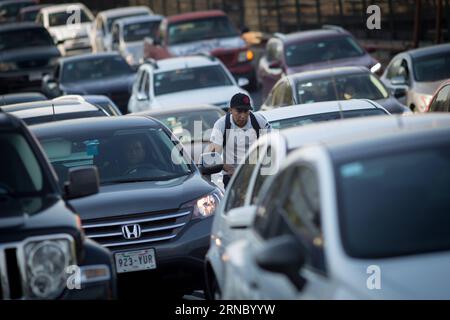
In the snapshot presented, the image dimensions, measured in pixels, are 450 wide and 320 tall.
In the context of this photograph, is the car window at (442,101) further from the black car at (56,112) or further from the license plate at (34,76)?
the license plate at (34,76)

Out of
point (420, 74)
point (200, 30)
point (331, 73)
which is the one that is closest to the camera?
point (331, 73)

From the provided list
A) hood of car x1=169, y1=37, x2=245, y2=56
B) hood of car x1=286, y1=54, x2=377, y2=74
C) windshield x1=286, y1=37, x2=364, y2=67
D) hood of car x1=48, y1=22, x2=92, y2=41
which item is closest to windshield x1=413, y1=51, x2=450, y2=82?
hood of car x1=286, y1=54, x2=377, y2=74

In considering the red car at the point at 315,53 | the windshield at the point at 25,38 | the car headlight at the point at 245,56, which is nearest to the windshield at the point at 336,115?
the red car at the point at 315,53

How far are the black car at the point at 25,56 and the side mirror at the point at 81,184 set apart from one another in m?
25.9

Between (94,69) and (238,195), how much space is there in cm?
2109

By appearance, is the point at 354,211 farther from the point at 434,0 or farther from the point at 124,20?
the point at 124,20

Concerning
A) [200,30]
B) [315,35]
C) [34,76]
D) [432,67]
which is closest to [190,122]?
[432,67]

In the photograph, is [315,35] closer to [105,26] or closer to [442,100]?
[442,100]

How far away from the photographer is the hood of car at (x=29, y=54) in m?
35.4

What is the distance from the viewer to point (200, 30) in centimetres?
3425

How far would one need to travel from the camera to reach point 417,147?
7.11 meters

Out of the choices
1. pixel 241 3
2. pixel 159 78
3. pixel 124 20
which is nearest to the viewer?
pixel 159 78
